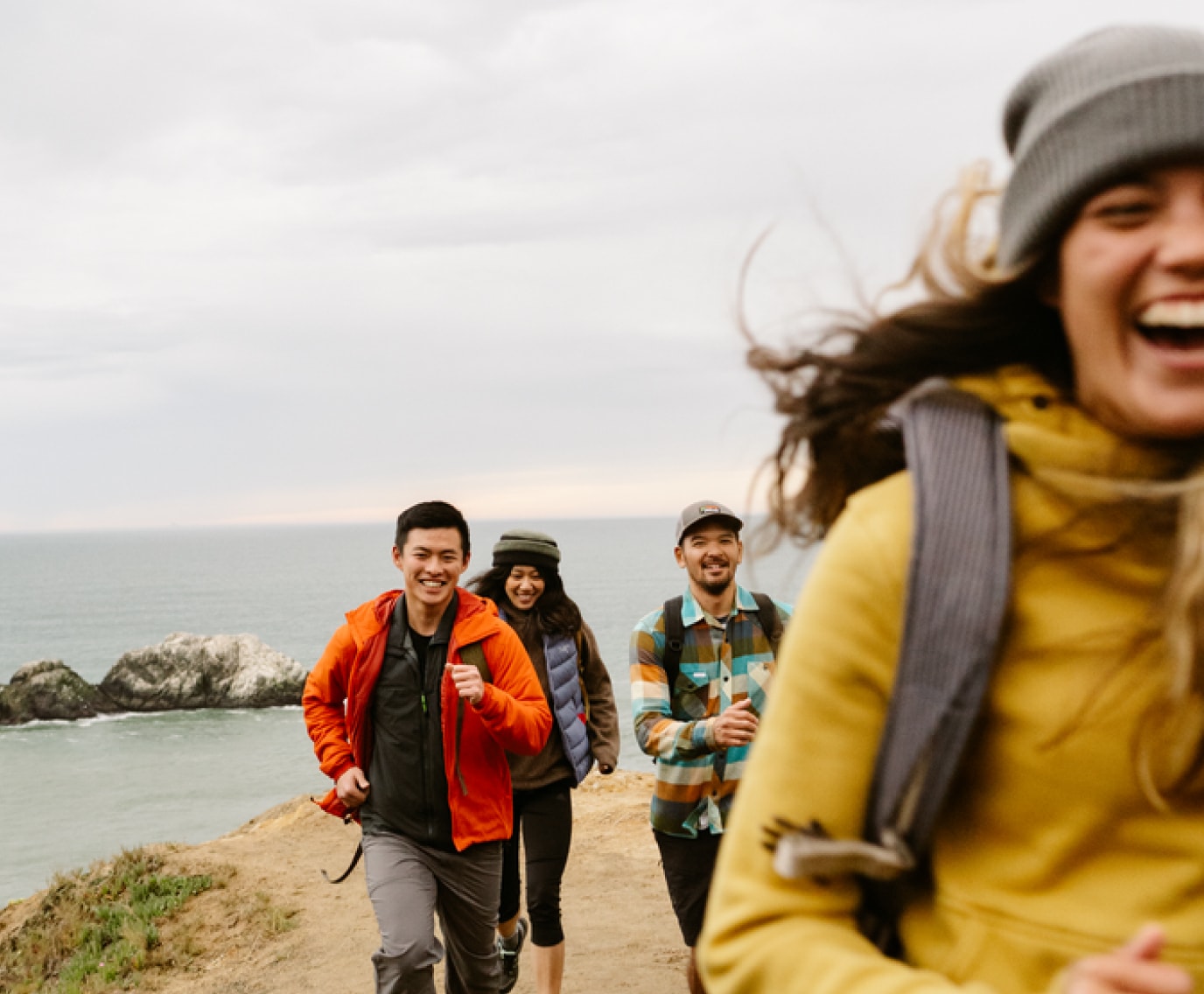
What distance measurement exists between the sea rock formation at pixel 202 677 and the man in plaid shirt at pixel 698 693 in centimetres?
4795

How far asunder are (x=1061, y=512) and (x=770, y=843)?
0.47 m

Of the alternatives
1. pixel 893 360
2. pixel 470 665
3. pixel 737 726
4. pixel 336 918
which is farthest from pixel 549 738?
pixel 893 360

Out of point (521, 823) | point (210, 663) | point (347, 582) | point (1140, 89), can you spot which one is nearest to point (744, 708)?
point (521, 823)

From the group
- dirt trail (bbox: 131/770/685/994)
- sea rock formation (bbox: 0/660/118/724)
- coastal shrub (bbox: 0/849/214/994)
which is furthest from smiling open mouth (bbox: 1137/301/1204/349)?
sea rock formation (bbox: 0/660/118/724)

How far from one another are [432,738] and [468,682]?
1.54 feet

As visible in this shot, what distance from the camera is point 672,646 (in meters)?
5.77

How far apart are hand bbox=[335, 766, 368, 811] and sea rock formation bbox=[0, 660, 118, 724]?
48531 mm

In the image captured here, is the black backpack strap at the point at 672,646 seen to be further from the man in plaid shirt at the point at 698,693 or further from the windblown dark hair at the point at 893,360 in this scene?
the windblown dark hair at the point at 893,360

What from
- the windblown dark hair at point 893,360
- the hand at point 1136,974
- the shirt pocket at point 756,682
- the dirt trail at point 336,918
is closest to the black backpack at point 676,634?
the shirt pocket at point 756,682

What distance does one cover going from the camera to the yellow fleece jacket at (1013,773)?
114 cm

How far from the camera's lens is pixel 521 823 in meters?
6.80

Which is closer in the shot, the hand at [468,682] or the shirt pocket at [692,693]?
the hand at [468,682]

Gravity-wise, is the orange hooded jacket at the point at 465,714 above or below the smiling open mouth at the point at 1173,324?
below

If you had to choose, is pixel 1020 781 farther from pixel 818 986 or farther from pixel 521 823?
pixel 521 823
